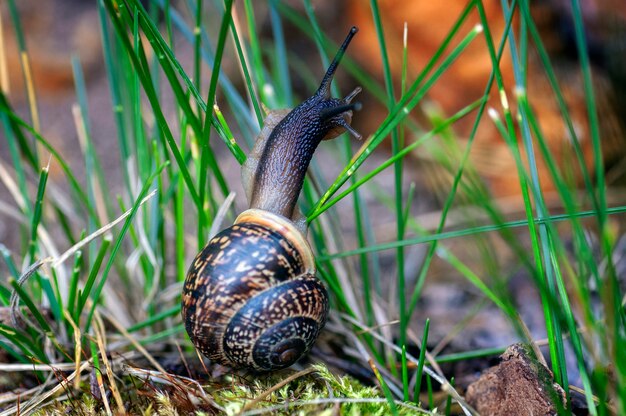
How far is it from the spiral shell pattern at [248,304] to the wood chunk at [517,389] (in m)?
0.36

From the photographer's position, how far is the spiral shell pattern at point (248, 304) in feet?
3.31

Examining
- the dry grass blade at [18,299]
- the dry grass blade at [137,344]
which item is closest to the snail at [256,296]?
the dry grass blade at [137,344]

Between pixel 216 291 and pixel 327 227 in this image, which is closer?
pixel 216 291

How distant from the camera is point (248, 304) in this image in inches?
39.9

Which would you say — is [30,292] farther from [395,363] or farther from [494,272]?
[494,272]

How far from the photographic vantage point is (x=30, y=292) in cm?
146

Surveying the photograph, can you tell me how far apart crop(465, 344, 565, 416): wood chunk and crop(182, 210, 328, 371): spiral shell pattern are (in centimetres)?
36

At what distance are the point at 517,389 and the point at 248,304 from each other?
0.51 metres

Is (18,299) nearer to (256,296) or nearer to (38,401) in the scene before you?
(38,401)

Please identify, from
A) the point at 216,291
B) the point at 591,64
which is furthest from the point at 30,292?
the point at 591,64

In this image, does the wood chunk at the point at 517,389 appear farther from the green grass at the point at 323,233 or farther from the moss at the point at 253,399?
the moss at the point at 253,399

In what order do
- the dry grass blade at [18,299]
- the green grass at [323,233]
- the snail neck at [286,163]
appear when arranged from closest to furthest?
the green grass at [323,233] → the dry grass blade at [18,299] → the snail neck at [286,163]

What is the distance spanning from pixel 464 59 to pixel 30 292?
1779 millimetres

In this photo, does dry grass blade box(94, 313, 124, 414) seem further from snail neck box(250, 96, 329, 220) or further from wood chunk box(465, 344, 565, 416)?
wood chunk box(465, 344, 565, 416)
